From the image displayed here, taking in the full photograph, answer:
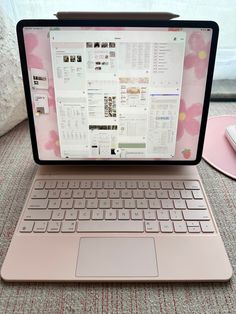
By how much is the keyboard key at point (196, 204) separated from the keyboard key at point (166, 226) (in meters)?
0.05

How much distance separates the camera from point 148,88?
513 mm

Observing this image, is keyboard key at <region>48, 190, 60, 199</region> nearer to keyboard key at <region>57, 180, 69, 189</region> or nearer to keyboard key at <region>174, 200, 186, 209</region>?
keyboard key at <region>57, 180, 69, 189</region>

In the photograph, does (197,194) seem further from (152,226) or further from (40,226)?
(40,226)

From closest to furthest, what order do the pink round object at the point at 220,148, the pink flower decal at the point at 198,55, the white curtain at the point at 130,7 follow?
the pink flower decal at the point at 198,55, the pink round object at the point at 220,148, the white curtain at the point at 130,7

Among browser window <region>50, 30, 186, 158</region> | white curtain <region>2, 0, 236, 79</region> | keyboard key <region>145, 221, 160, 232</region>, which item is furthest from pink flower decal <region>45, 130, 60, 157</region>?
white curtain <region>2, 0, 236, 79</region>

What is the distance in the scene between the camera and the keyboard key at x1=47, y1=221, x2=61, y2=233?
1.55 feet

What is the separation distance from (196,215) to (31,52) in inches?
15.1

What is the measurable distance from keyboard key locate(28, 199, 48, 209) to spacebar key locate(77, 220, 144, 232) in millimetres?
75

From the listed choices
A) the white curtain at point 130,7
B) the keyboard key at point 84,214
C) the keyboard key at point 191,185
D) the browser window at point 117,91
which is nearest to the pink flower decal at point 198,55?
the browser window at point 117,91

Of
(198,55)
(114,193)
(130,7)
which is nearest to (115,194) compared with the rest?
(114,193)

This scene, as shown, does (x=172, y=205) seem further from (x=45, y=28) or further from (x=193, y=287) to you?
(x=45, y=28)

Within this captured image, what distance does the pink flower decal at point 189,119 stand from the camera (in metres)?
0.53

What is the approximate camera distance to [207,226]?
0.48 m

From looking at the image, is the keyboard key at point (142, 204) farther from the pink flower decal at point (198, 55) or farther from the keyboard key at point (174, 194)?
the pink flower decal at point (198, 55)
